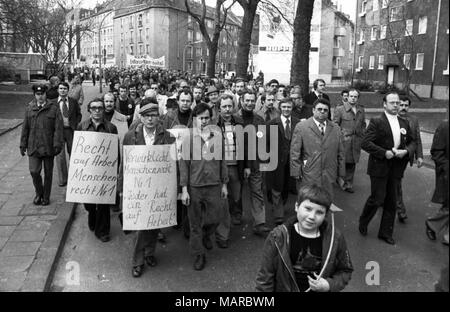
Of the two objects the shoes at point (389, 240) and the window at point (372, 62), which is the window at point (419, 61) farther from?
the shoes at point (389, 240)

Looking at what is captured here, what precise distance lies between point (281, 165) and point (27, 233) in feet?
11.4

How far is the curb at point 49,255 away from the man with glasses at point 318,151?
2974 mm

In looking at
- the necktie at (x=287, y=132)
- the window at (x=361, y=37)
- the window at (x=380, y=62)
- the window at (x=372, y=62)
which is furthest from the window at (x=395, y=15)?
the necktie at (x=287, y=132)

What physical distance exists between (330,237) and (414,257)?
2.94m

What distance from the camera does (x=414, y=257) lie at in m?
5.26

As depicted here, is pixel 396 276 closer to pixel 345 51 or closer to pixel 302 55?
pixel 302 55

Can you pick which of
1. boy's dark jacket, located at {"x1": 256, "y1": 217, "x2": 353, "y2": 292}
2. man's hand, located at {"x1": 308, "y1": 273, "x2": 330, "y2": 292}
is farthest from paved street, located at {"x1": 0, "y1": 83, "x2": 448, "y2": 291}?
man's hand, located at {"x1": 308, "y1": 273, "x2": 330, "y2": 292}

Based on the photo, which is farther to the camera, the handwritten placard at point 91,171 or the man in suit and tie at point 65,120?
the man in suit and tie at point 65,120

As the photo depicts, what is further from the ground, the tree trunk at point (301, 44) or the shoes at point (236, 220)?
the tree trunk at point (301, 44)

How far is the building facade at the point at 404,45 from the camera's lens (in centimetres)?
3028

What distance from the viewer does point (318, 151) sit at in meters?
5.52

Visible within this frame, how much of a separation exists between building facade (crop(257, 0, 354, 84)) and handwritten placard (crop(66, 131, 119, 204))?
141 ft

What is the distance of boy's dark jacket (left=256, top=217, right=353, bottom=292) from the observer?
2.82m

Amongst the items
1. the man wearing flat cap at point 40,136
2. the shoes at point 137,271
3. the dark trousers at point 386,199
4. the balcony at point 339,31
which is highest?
the balcony at point 339,31
